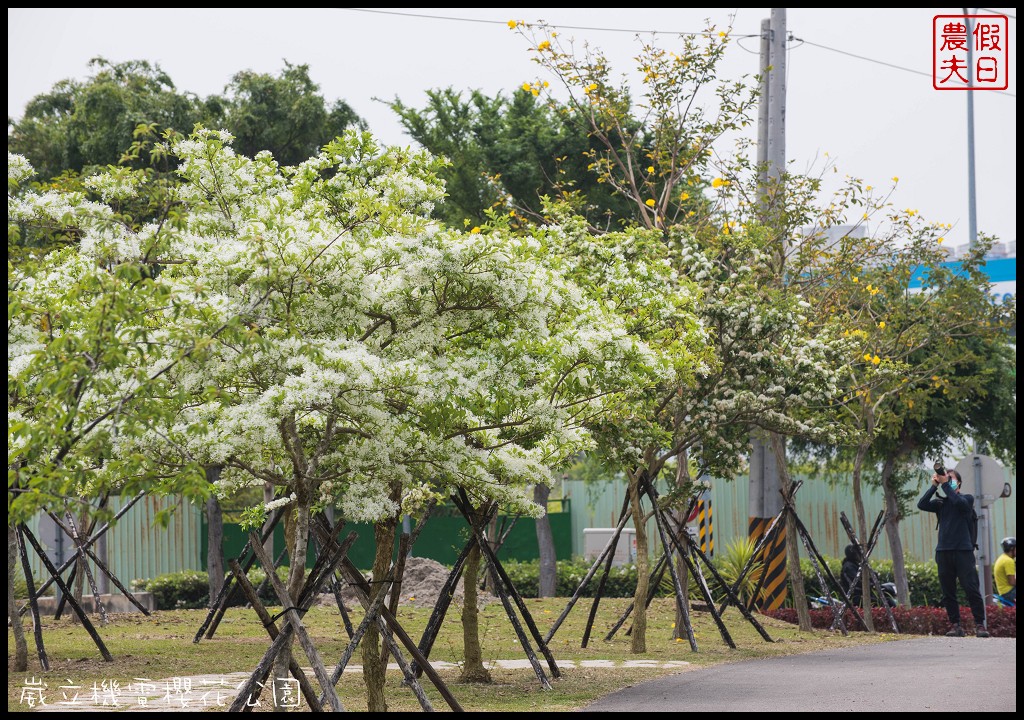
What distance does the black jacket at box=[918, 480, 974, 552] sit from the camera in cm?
1519

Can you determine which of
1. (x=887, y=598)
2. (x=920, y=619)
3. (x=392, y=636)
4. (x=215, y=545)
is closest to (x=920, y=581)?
(x=887, y=598)

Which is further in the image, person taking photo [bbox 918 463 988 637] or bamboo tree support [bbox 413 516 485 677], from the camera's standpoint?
person taking photo [bbox 918 463 988 637]

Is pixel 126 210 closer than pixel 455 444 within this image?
No

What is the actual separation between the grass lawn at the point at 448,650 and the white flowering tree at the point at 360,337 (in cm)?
189

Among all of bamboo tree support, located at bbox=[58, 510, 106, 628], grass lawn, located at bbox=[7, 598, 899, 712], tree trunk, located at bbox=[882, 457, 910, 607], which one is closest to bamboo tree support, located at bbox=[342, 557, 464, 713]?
grass lawn, located at bbox=[7, 598, 899, 712]

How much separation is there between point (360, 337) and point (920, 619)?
11.3 metres

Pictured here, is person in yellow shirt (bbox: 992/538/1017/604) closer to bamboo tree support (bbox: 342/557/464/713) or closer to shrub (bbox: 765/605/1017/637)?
shrub (bbox: 765/605/1017/637)

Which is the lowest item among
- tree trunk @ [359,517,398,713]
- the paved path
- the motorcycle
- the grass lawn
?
the motorcycle

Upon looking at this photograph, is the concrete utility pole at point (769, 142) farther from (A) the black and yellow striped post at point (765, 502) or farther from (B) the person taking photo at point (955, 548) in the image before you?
(B) the person taking photo at point (955, 548)

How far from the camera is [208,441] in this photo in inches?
321

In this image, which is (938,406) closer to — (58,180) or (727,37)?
(727,37)

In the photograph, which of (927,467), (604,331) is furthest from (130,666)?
(927,467)

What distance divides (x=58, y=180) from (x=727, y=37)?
9.53m

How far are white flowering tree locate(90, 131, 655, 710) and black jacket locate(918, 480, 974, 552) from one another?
698 cm
